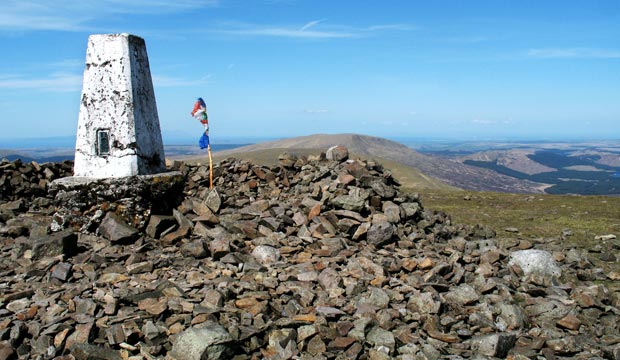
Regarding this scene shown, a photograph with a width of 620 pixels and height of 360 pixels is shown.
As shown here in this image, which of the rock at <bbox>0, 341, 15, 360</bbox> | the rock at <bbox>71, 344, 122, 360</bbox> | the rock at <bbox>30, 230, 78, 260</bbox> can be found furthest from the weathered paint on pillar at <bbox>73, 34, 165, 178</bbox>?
the rock at <bbox>71, 344, 122, 360</bbox>

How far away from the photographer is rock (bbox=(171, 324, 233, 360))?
5.98 metres

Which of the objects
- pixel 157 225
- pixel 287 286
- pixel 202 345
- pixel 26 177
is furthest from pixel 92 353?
pixel 26 177

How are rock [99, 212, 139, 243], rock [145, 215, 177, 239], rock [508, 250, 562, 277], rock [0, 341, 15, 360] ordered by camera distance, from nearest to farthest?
rock [0, 341, 15, 360] < rock [99, 212, 139, 243] < rock [145, 215, 177, 239] < rock [508, 250, 562, 277]

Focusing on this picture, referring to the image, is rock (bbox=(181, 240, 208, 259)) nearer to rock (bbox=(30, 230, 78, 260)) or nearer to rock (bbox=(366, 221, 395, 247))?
rock (bbox=(30, 230, 78, 260))

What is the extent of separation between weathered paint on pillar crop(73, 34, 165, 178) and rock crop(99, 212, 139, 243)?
3.25ft

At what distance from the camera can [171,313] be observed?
22.6 feet

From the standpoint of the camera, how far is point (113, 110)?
9953mm

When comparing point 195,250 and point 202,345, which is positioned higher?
point 195,250

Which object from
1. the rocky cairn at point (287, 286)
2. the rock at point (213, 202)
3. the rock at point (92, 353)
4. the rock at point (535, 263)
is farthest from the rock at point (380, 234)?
the rock at point (92, 353)

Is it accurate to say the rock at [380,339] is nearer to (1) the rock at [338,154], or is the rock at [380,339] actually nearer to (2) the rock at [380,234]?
(2) the rock at [380,234]

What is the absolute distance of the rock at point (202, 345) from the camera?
5.98 meters

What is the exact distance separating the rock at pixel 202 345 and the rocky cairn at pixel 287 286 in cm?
2

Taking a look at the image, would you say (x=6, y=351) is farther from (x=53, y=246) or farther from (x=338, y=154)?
(x=338, y=154)

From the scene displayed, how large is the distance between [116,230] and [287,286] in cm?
397
